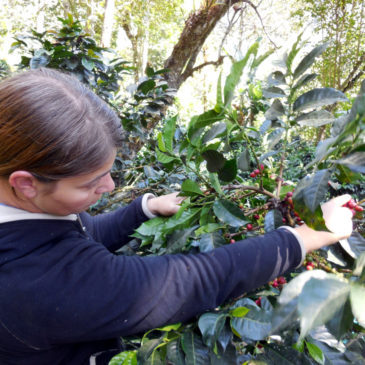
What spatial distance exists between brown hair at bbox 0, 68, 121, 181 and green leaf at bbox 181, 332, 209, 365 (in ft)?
1.68

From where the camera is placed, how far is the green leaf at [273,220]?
31.6 inches

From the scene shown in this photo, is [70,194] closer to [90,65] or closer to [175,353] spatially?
[175,353]

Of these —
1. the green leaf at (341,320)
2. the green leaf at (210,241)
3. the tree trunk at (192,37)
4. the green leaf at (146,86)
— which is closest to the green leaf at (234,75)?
the green leaf at (210,241)

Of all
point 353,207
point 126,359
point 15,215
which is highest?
point 353,207

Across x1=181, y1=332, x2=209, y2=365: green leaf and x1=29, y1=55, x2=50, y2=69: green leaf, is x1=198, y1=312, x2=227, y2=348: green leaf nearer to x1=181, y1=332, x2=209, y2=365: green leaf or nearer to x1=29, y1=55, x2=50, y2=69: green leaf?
x1=181, y1=332, x2=209, y2=365: green leaf

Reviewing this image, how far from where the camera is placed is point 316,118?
0.83 meters

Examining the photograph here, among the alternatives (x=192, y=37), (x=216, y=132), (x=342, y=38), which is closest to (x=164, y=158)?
A: (x=216, y=132)

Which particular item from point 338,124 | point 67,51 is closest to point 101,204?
point 67,51

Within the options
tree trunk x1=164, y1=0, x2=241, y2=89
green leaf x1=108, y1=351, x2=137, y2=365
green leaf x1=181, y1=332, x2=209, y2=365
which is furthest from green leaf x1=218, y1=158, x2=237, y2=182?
tree trunk x1=164, y1=0, x2=241, y2=89

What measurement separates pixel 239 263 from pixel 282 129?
0.42 m

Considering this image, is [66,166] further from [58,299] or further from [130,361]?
[130,361]

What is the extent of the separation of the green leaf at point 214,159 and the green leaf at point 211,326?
1.25 feet

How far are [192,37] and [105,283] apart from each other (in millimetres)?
3540

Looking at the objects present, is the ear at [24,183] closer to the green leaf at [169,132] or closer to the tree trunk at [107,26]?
the green leaf at [169,132]
